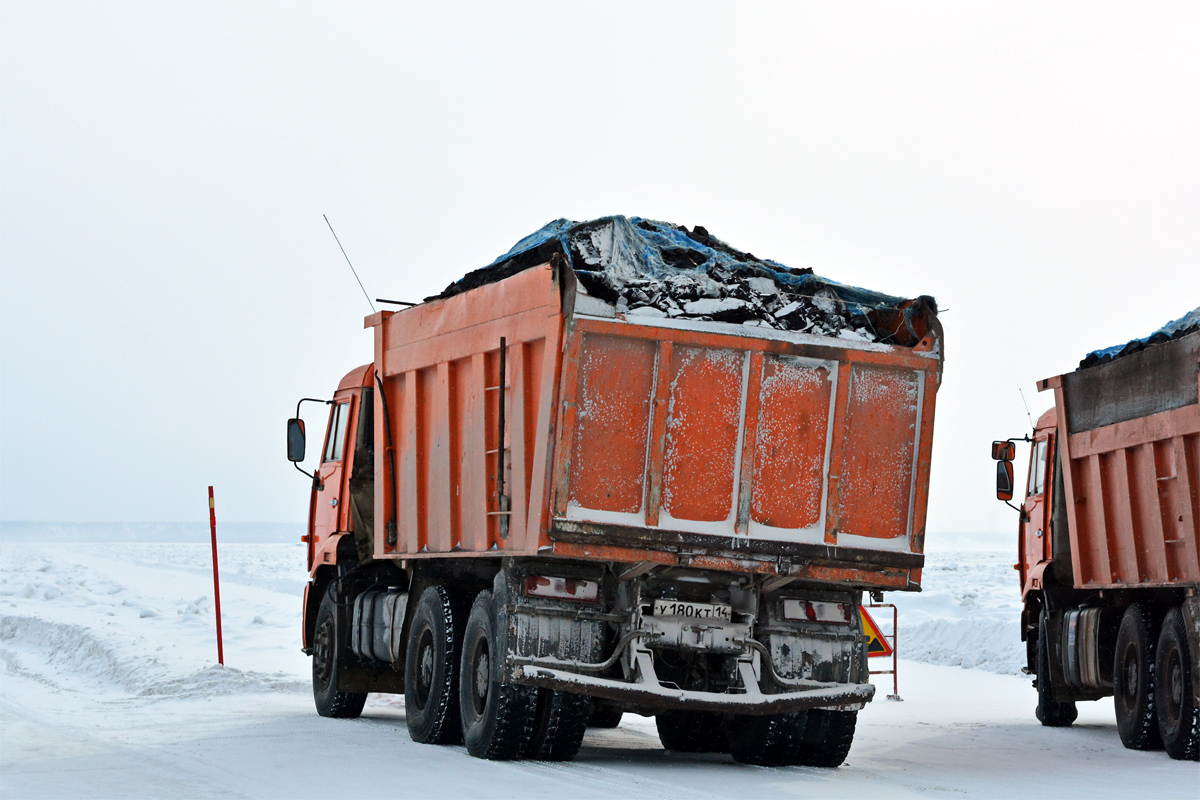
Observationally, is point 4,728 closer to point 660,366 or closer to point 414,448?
point 414,448

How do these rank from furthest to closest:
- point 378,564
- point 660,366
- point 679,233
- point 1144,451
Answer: point 378,564
point 1144,451
point 679,233
point 660,366

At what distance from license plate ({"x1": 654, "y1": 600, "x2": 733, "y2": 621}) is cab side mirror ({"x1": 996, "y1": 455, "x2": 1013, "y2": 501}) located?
22.0 ft

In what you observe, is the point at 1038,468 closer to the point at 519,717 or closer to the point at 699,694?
the point at 699,694

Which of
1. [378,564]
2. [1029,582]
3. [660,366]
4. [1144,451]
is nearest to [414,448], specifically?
[378,564]

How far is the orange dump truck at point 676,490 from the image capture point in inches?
374

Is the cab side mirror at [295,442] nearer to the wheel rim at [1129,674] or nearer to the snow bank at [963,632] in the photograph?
the wheel rim at [1129,674]

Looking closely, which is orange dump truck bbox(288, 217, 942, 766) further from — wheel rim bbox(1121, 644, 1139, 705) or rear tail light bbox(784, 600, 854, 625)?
wheel rim bbox(1121, 644, 1139, 705)

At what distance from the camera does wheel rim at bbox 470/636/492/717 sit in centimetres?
1025

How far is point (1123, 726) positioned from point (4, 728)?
29.9 ft

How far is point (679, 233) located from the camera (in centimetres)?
1152

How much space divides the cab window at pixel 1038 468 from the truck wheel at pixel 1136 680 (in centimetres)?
297

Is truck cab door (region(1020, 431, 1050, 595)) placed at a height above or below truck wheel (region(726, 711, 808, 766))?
above

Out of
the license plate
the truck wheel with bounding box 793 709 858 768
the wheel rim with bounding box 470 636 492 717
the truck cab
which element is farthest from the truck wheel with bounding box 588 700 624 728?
the truck cab

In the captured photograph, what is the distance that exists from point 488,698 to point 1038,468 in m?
8.17
